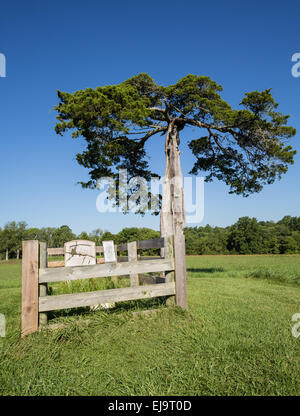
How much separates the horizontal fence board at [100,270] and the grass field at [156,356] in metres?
0.63

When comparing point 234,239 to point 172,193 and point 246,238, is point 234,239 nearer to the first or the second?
point 246,238

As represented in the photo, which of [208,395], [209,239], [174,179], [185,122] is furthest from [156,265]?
[209,239]

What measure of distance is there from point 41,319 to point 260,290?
6268mm

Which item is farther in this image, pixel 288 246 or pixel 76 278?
pixel 288 246

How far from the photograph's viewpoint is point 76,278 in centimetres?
424

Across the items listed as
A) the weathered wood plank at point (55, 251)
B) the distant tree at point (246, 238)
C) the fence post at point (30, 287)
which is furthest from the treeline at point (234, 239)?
the fence post at point (30, 287)

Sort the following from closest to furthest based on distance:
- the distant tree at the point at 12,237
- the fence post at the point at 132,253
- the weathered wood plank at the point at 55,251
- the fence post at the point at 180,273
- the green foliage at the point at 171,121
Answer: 1. the fence post at the point at 180,273
2. the fence post at the point at 132,253
3. the weathered wood plank at the point at 55,251
4. the green foliage at the point at 171,121
5. the distant tree at the point at 12,237

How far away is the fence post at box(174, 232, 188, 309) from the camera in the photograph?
4961 mm

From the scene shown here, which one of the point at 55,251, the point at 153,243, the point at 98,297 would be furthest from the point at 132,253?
the point at 55,251

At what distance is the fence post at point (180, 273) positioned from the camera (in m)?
4.96

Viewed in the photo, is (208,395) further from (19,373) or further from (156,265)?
(156,265)

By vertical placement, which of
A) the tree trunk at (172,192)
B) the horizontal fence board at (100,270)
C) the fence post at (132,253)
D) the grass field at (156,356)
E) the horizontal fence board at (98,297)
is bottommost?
the grass field at (156,356)

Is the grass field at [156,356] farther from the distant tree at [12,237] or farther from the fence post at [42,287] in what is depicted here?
the distant tree at [12,237]

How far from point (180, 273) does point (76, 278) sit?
6.34ft
